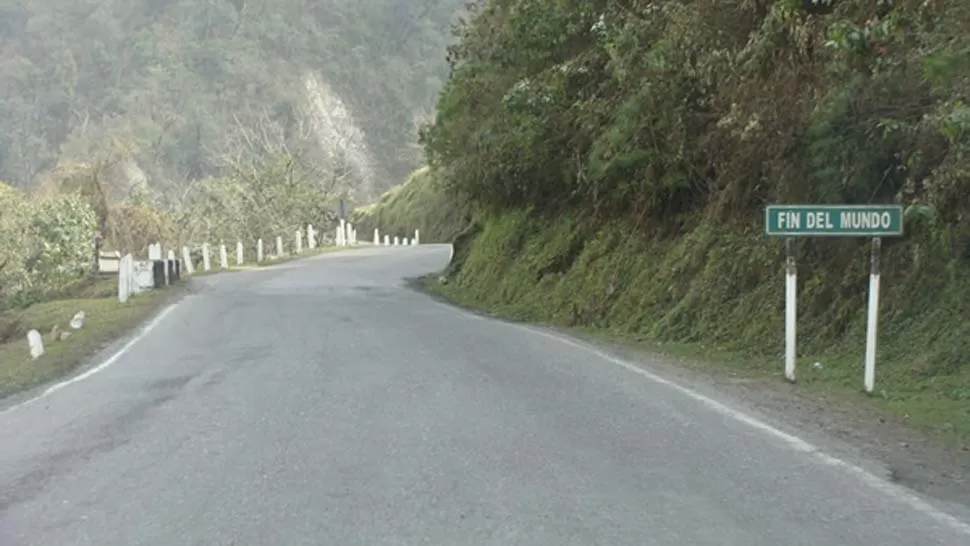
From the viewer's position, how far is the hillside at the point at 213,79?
3024 inches

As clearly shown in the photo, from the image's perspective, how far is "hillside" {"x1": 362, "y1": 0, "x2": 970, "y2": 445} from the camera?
989 cm

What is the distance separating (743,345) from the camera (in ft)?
Answer: 42.0

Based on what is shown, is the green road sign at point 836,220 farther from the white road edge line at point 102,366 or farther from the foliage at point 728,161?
the white road edge line at point 102,366

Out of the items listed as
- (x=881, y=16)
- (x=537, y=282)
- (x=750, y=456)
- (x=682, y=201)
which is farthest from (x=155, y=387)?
(x=537, y=282)

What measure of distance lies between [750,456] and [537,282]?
14635mm

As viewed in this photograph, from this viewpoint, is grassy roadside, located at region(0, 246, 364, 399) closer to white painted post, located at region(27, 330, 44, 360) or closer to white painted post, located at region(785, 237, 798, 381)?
white painted post, located at region(27, 330, 44, 360)

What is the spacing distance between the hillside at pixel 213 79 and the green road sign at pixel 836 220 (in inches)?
2420

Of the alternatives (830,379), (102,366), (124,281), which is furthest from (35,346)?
(830,379)

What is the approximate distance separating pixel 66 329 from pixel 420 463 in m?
13.7

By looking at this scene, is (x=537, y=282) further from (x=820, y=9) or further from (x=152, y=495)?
(x=152, y=495)

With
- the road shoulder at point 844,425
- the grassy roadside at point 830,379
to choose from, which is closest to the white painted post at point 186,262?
the grassy roadside at point 830,379

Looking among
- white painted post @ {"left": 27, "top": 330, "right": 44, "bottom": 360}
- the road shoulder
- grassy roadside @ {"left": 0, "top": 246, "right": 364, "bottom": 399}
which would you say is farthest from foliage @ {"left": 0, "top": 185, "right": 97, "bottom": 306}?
the road shoulder

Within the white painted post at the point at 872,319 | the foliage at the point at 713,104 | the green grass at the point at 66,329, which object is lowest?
the green grass at the point at 66,329

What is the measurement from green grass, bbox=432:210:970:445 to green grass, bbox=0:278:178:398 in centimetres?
763
